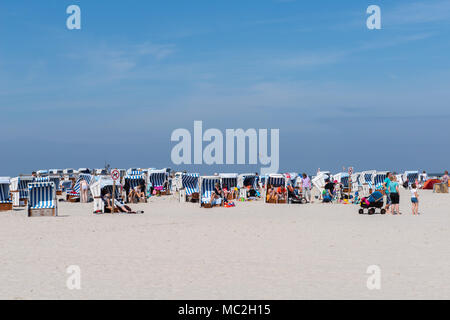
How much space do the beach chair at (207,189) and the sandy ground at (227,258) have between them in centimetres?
650

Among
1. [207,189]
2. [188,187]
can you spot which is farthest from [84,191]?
[207,189]

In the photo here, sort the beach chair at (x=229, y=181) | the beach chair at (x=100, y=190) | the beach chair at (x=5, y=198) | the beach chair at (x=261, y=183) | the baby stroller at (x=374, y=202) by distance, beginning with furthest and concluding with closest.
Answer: the beach chair at (x=261, y=183) < the beach chair at (x=229, y=181) < the beach chair at (x=5, y=198) < the beach chair at (x=100, y=190) < the baby stroller at (x=374, y=202)

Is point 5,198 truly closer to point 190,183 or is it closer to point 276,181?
point 190,183

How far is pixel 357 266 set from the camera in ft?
28.8

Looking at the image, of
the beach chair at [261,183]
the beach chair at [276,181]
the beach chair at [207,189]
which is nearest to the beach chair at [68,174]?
A: the beach chair at [261,183]

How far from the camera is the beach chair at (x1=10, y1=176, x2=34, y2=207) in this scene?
24047 mm

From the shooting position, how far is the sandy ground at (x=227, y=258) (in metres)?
7.11

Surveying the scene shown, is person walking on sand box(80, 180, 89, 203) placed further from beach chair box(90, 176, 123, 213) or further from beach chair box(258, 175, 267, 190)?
beach chair box(258, 175, 267, 190)

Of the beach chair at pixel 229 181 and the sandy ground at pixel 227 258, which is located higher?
the beach chair at pixel 229 181

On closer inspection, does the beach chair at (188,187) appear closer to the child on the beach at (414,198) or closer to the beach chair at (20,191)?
the beach chair at (20,191)

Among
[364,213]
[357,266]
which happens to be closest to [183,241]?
[357,266]

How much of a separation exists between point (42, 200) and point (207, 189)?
6.92m
